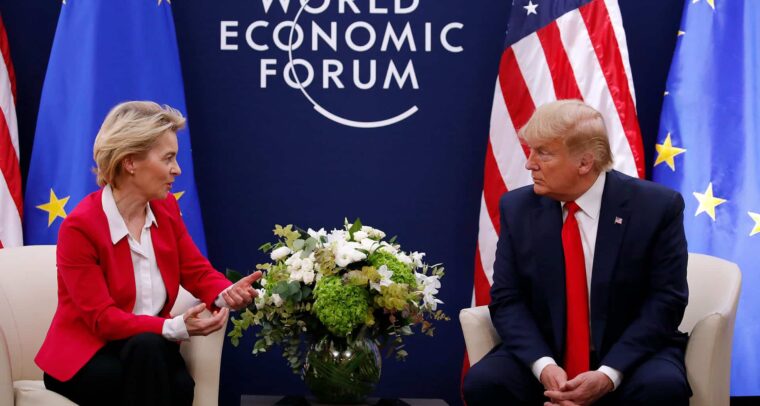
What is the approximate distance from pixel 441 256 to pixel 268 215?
2.53 ft

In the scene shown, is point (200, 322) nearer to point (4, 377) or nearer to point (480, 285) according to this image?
point (4, 377)

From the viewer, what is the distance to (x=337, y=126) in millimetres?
4469

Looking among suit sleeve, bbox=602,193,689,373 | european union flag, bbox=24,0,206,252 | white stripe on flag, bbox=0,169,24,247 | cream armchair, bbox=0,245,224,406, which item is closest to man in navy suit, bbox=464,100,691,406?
suit sleeve, bbox=602,193,689,373

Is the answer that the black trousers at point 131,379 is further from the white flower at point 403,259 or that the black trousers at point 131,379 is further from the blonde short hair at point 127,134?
the white flower at point 403,259

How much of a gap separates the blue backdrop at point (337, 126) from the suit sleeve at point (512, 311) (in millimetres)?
1252

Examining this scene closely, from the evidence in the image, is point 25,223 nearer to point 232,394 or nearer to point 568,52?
point 232,394

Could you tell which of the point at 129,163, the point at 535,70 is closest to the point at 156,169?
the point at 129,163

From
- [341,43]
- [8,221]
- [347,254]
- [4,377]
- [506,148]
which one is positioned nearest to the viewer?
[4,377]

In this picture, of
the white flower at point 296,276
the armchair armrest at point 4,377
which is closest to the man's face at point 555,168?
the white flower at point 296,276

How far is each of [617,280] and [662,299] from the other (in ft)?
0.46

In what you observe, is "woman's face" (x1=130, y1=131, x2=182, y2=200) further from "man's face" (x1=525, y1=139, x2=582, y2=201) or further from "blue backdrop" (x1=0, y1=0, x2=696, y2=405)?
"blue backdrop" (x1=0, y1=0, x2=696, y2=405)

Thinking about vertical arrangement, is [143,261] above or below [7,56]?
below

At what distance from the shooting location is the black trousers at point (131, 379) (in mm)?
2916

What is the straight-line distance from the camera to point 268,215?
14.8 feet
